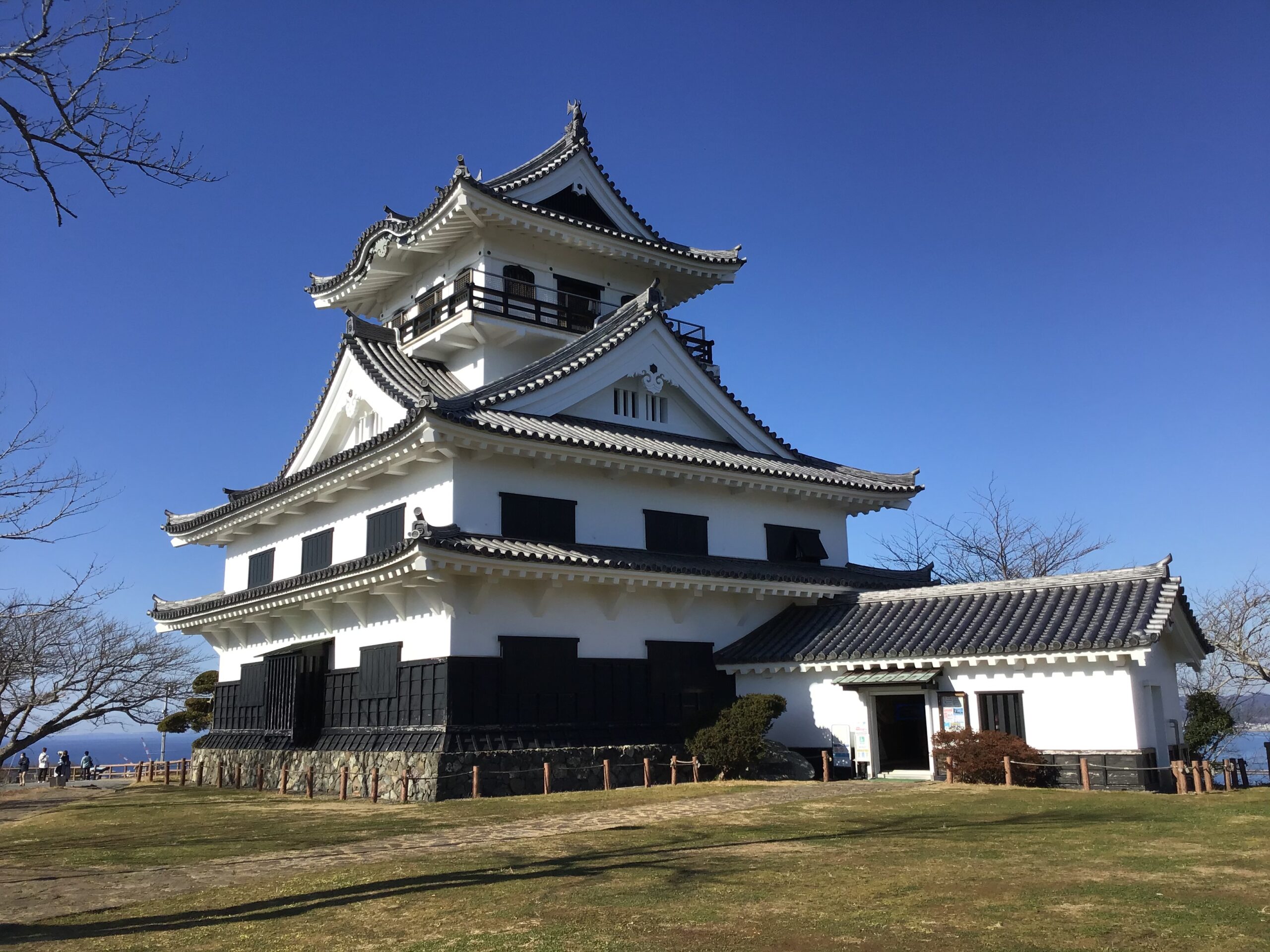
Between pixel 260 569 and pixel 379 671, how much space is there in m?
9.49

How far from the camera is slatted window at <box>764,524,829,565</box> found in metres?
28.0

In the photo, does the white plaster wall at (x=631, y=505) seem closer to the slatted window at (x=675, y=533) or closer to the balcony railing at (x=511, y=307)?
the slatted window at (x=675, y=533)

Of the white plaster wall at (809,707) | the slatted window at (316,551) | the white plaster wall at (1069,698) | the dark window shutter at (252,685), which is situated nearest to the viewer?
the white plaster wall at (1069,698)

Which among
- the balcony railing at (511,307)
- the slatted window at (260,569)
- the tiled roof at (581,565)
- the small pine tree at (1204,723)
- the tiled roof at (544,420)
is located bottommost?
the small pine tree at (1204,723)

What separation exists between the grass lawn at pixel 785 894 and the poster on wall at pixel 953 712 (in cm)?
650

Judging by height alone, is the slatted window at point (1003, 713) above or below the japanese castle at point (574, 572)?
below

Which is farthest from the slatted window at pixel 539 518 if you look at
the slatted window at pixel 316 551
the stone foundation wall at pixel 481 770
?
the slatted window at pixel 316 551

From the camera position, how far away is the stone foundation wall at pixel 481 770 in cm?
1989

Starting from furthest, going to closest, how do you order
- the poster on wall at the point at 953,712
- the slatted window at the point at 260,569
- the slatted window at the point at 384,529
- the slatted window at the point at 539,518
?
1. the slatted window at the point at 260,569
2. the slatted window at the point at 384,529
3. the slatted window at the point at 539,518
4. the poster on wall at the point at 953,712

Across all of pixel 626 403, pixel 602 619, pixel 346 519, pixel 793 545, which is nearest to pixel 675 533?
pixel 602 619

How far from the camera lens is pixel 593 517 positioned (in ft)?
80.0

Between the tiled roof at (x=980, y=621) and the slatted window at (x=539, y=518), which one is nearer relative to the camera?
the tiled roof at (x=980, y=621)

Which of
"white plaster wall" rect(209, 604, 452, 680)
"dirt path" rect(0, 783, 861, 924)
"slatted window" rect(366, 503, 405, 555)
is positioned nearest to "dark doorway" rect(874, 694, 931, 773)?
"dirt path" rect(0, 783, 861, 924)

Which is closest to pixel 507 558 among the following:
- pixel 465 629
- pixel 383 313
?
pixel 465 629
